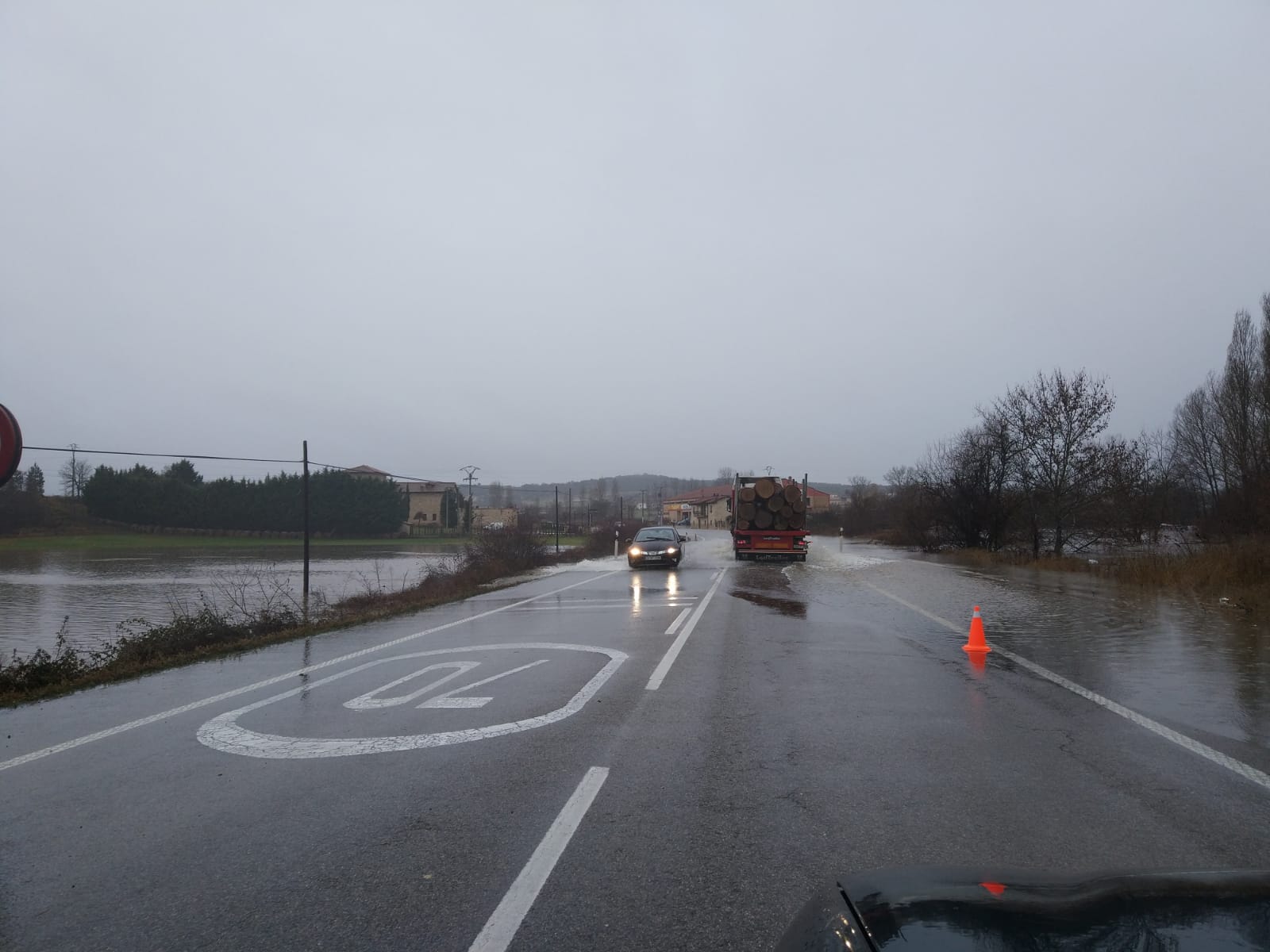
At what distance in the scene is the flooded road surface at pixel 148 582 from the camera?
18062 millimetres

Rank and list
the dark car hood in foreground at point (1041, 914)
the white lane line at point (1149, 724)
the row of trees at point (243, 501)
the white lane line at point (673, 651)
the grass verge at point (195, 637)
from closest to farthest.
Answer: the dark car hood in foreground at point (1041, 914) < the white lane line at point (1149, 724) < the white lane line at point (673, 651) < the grass verge at point (195, 637) < the row of trees at point (243, 501)

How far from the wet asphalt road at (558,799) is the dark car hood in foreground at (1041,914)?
96 cm

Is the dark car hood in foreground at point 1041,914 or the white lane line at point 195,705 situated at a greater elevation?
the dark car hood in foreground at point 1041,914

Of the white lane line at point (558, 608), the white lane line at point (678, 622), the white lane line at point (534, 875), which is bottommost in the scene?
the white lane line at point (558, 608)

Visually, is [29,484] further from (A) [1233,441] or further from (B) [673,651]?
(A) [1233,441]

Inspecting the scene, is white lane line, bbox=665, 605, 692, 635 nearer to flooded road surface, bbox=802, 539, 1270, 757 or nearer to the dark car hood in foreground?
flooded road surface, bbox=802, 539, 1270, 757

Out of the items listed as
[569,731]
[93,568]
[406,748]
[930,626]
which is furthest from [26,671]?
[93,568]

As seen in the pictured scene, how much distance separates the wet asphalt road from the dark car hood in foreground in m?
0.96

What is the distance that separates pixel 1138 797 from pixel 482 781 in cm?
385

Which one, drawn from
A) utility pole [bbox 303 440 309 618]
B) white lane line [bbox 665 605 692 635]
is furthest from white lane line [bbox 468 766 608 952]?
utility pole [bbox 303 440 309 618]

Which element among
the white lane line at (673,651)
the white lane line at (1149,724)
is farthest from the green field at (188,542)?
the white lane line at (1149,724)

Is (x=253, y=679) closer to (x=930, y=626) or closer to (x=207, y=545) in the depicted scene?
(x=930, y=626)


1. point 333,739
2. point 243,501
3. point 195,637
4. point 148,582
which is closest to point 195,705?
point 333,739

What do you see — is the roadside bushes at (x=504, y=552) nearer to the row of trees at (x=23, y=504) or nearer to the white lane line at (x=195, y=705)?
the white lane line at (x=195, y=705)
